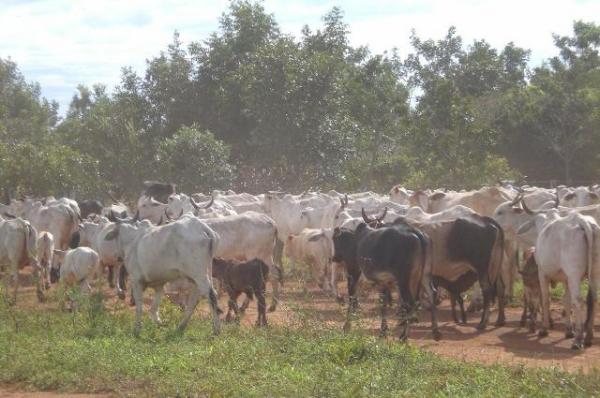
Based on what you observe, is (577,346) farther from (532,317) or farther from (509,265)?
(509,265)

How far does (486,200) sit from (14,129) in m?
34.2

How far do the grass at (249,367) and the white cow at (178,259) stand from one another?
1.26ft

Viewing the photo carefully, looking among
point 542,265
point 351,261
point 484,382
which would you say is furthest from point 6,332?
point 542,265

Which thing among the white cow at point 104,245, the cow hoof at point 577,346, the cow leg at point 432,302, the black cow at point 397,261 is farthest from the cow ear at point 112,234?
the cow hoof at point 577,346

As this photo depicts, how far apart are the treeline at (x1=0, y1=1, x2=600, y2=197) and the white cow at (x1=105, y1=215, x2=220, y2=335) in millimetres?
15565

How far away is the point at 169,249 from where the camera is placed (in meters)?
11.0

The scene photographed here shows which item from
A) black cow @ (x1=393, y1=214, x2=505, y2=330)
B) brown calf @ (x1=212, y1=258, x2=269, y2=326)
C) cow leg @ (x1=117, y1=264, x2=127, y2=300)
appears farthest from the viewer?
cow leg @ (x1=117, y1=264, x2=127, y2=300)

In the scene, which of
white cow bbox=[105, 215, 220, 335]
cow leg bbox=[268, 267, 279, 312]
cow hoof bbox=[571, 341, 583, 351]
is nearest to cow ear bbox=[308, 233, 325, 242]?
cow leg bbox=[268, 267, 279, 312]

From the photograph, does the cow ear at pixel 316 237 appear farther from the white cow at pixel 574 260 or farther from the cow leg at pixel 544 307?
the white cow at pixel 574 260

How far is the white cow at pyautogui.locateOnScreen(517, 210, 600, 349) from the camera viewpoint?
10586 millimetres

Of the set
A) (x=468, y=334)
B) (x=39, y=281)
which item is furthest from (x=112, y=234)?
(x=468, y=334)

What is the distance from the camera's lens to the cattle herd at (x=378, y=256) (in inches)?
431

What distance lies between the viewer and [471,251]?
12578 millimetres

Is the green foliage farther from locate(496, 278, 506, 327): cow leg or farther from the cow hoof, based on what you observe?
the cow hoof
